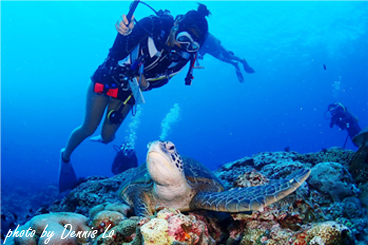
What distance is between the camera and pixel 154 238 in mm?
1259

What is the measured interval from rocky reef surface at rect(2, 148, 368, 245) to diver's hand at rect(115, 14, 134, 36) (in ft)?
8.93

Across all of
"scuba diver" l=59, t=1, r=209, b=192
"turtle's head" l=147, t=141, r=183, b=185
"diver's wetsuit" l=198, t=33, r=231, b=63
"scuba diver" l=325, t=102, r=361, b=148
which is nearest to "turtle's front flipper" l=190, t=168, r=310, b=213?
"turtle's head" l=147, t=141, r=183, b=185

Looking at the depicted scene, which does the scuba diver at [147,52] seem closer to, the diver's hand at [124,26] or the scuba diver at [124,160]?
the diver's hand at [124,26]

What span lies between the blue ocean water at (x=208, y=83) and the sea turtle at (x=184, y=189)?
35140 millimetres

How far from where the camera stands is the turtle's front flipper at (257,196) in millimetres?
1700

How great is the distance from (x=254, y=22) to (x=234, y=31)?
4.91 meters

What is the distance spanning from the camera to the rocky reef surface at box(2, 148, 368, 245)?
4.40 ft

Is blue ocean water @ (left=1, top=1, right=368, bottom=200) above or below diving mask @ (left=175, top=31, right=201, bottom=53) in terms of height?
above

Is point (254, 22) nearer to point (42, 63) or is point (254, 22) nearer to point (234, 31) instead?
point (234, 31)

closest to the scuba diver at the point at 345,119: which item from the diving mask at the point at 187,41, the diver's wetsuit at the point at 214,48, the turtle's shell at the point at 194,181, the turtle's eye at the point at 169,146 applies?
the diver's wetsuit at the point at 214,48

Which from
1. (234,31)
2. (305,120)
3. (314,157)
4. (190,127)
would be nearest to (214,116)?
(190,127)

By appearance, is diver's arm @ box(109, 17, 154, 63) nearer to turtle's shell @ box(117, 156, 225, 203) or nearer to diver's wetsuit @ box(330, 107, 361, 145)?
turtle's shell @ box(117, 156, 225, 203)

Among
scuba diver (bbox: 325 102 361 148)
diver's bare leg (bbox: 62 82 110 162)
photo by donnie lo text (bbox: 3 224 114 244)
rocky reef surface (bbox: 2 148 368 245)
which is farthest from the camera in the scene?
scuba diver (bbox: 325 102 361 148)

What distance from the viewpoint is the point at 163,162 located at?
2156 mm
